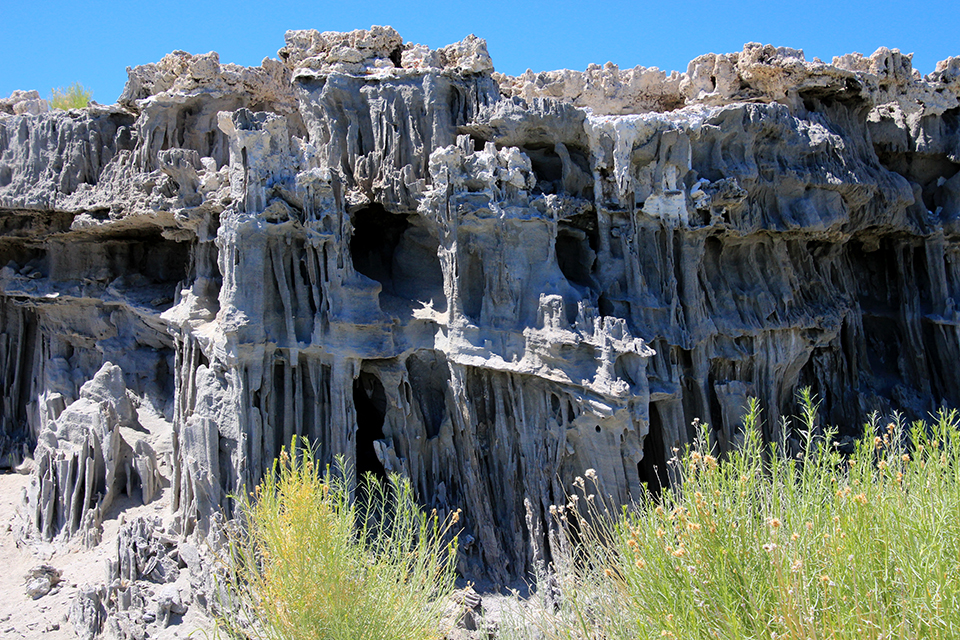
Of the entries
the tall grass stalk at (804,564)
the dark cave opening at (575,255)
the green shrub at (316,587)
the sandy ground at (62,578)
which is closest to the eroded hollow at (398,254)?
the dark cave opening at (575,255)

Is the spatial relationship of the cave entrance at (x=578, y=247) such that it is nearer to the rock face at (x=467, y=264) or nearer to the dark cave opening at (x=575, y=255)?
the dark cave opening at (x=575, y=255)

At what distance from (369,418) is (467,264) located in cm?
400

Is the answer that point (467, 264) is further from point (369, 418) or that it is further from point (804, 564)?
point (804, 564)

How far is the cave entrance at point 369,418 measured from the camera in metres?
14.4

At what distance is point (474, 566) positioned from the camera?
521 inches

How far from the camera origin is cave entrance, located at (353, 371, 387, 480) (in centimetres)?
1444

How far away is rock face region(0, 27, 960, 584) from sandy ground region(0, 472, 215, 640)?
0.54m

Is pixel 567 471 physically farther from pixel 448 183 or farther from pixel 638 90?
pixel 638 90

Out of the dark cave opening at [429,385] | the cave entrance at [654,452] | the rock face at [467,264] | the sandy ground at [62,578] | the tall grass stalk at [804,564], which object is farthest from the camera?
the dark cave opening at [429,385]

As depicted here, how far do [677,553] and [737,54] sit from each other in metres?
13.7

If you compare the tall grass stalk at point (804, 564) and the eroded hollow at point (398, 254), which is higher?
the eroded hollow at point (398, 254)

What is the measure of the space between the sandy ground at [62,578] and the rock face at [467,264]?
21.2 inches

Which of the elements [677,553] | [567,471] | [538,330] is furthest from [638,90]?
[677,553]

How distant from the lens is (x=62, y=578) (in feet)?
45.1
